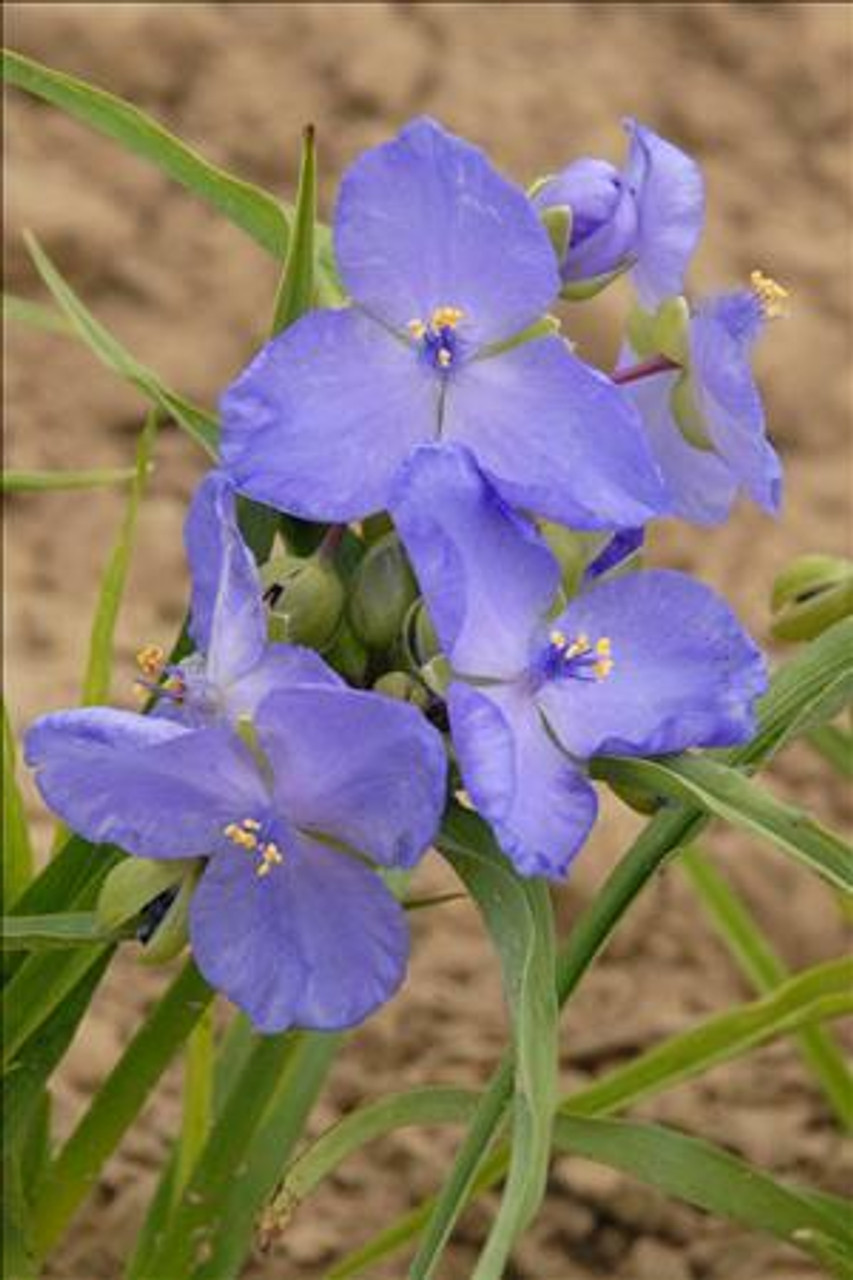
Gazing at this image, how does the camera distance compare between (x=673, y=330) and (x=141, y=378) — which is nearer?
(x=673, y=330)

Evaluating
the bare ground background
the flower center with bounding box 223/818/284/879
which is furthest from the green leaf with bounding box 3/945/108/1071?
the bare ground background

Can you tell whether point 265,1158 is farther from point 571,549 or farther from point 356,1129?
point 571,549

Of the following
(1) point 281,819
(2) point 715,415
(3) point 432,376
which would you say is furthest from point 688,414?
(1) point 281,819

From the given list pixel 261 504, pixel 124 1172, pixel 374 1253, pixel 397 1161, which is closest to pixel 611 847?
pixel 397 1161

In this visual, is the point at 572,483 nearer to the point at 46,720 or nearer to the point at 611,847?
the point at 46,720

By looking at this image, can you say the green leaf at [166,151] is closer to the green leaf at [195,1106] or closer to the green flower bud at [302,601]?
the green flower bud at [302,601]

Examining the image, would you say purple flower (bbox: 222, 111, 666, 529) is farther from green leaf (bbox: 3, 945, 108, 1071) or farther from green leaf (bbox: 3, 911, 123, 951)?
green leaf (bbox: 3, 945, 108, 1071)
